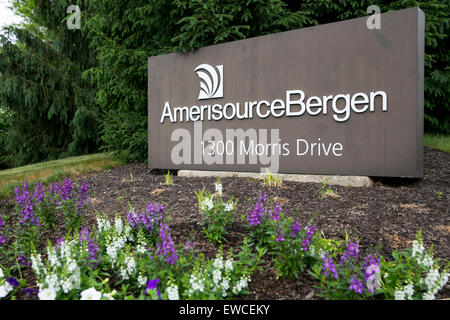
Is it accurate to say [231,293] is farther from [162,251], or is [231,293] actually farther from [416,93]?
[416,93]

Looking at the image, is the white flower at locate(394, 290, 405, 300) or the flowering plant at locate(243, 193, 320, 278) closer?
the white flower at locate(394, 290, 405, 300)

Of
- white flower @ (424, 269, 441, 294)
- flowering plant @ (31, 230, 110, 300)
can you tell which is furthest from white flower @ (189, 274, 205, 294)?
white flower @ (424, 269, 441, 294)

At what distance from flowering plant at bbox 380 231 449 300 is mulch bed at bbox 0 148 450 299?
238 millimetres

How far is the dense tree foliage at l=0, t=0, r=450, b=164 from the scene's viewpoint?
21.1ft

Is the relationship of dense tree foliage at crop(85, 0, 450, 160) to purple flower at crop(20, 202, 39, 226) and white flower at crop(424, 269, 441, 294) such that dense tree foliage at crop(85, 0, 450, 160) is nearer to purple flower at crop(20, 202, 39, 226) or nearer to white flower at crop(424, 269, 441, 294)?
purple flower at crop(20, 202, 39, 226)

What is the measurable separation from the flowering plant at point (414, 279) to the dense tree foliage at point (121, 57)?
501 centimetres

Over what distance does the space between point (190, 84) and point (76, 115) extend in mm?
6049

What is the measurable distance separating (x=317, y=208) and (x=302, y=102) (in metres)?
2.12

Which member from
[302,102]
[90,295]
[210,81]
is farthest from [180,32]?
[90,295]

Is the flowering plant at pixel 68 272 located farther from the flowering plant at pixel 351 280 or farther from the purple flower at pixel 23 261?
the flowering plant at pixel 351 280

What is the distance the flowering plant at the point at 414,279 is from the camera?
180cm

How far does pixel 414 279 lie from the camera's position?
193cm

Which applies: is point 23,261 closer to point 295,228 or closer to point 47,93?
point 295,228

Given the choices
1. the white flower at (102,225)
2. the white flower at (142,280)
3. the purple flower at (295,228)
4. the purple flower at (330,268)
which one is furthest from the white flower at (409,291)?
the white flower at (102,225)
